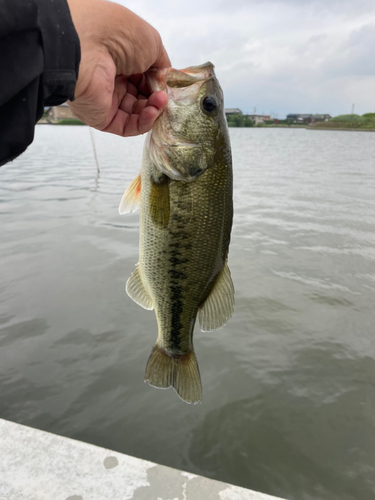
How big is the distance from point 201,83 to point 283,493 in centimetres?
281

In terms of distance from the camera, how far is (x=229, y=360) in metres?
3.97

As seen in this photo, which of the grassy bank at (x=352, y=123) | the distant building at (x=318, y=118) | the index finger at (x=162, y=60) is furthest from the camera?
the distant building at (x=318, y=118)

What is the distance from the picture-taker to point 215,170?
6.08ft

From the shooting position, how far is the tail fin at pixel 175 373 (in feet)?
7.36

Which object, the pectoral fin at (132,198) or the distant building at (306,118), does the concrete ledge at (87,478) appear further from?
the distant building at (306,118)

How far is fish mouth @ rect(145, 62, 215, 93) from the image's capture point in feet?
6.00

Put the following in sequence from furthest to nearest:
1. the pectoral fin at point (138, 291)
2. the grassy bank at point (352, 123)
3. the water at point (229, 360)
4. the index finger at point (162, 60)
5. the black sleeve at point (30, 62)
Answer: the grassy bank at point (352, 123)
the water at point (229, 360)
the pectoral fin at point (138, 291)
the index finger at point (162, 60)
the black sleeve at point (30, 62)

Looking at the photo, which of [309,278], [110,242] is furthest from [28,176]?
[309,278]

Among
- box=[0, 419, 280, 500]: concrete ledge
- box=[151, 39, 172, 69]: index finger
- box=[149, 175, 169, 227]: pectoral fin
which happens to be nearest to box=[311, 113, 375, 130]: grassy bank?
box=[151, 39, 172, 69]: index finger

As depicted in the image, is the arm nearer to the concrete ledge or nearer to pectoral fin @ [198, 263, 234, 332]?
pectoral fin @ [198, 263, 234, 332]

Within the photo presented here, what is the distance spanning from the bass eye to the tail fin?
1.46 m

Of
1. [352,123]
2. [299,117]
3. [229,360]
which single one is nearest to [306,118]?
[299,117]

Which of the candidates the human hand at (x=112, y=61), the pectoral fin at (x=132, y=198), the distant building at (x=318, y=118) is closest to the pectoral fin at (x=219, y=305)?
the pectoral fin at (x=132, y=198)

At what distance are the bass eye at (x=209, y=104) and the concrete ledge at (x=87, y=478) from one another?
1.94m
